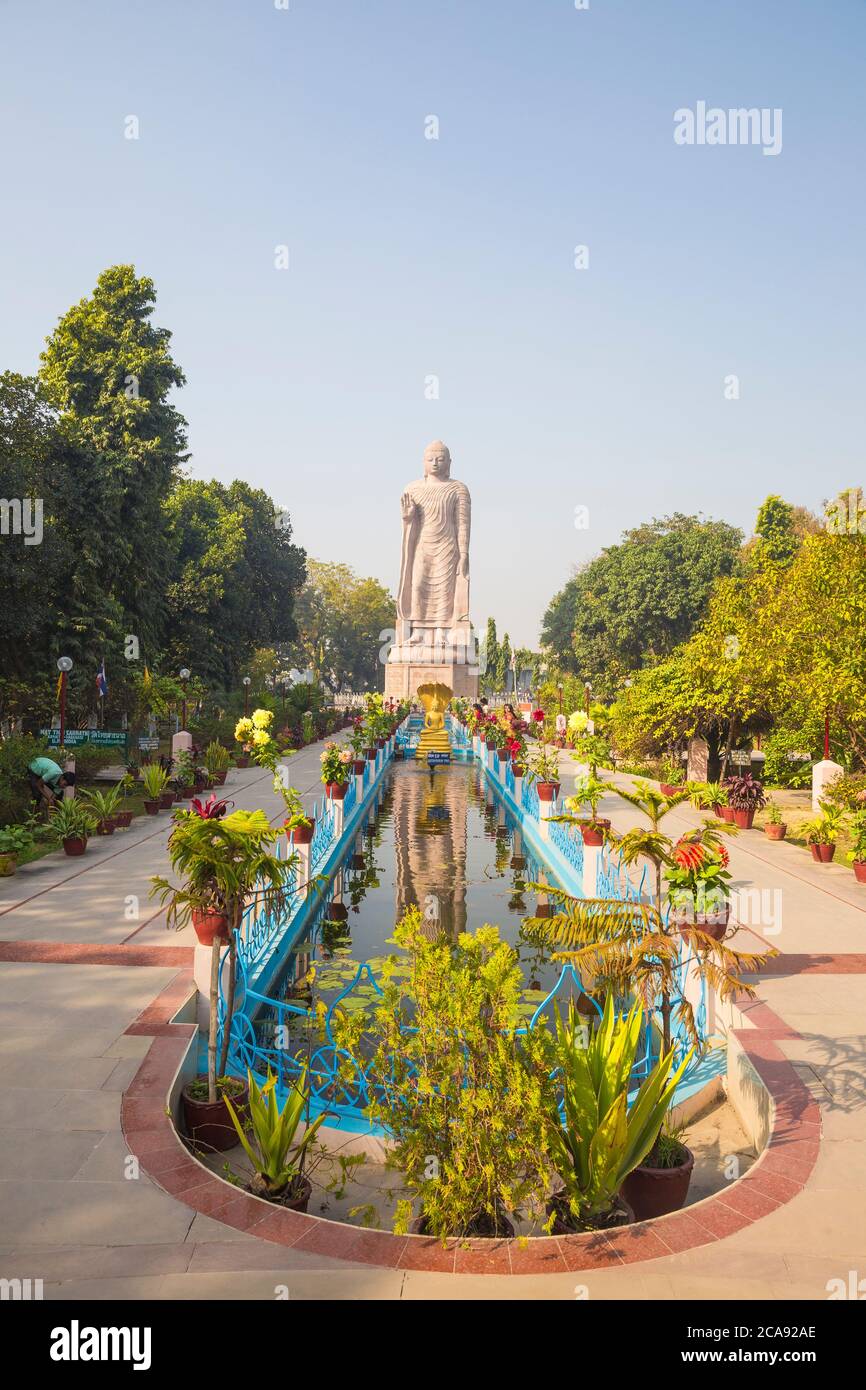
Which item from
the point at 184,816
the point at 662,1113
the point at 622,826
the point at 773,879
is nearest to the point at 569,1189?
the point at 662,1113

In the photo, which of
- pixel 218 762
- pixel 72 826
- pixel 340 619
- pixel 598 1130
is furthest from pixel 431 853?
pixel 340 619

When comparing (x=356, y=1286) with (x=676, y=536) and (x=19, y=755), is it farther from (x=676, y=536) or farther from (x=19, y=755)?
(x=676, y=536)

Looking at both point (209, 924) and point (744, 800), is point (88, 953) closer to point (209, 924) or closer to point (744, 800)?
point (209, 924)

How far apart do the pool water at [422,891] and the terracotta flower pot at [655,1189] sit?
10.9 ft

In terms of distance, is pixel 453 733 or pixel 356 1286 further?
pixel 453 733

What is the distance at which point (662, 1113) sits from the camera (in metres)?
4.90

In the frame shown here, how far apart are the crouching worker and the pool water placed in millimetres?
5358

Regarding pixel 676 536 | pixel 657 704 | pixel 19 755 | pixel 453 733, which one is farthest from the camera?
pixel 676 536

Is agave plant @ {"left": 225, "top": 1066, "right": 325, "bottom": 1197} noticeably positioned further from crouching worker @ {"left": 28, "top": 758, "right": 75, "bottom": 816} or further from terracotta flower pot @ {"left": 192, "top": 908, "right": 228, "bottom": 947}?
crouching worker @ {"left": 28, "top": 758, "right": 75, "bottom": 816}

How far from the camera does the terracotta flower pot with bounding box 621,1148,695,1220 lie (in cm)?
512

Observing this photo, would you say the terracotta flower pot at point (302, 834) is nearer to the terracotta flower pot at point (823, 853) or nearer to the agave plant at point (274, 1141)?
the agave plant at point (274, 1141)

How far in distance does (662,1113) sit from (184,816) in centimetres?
367

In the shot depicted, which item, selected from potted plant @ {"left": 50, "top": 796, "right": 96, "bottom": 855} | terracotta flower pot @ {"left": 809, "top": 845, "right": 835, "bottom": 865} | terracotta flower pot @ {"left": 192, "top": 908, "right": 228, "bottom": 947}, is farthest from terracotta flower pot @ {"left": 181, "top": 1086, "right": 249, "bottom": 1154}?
terracotta flower pot @ {"left": 809, "top": 845, "right": 835, "bottom": 865}

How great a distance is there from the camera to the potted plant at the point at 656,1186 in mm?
5121
